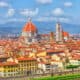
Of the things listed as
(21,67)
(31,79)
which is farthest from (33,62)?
(31,79)

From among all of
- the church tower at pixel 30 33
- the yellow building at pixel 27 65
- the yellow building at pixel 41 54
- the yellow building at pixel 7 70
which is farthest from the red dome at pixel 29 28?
the yellow building at pixel 7 70

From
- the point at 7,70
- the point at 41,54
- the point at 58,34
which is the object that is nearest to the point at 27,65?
the point at 7,70

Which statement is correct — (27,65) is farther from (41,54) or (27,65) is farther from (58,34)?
(58,34)

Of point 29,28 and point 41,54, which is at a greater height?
point 29,28

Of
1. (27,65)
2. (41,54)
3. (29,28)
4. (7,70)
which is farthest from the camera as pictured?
(29,28)

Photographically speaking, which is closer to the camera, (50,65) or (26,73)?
(26,73)

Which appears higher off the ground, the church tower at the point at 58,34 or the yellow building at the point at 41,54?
the church tower at the point at 58,34

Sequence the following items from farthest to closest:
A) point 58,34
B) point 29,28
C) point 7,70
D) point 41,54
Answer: point 29,28, point 58,34, point 41,54, point 7,70

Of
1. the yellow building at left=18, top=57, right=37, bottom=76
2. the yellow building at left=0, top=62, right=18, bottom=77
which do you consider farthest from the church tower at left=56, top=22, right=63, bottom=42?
the yellow building at left=0, top=62, right=18, bottom=77

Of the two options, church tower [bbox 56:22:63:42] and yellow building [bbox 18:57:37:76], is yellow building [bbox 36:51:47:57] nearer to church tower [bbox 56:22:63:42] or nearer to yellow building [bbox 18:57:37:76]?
yellow building [bbox 18:57:37:76]

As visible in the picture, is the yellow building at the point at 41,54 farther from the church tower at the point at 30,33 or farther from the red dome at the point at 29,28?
the red dome at the point at 29,28

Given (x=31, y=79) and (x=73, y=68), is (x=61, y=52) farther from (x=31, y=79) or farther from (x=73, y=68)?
(x=31, y=79)

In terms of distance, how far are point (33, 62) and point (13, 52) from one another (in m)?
11.3

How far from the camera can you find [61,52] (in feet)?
147
